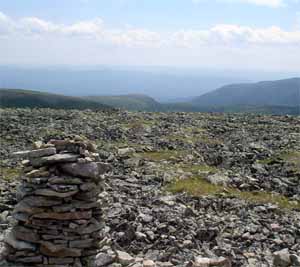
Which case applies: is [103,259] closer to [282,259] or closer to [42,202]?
[42,202]

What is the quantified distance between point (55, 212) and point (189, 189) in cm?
1172

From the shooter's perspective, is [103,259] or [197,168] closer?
[103,259]

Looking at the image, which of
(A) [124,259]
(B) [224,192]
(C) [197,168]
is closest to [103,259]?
(A) [124,259]

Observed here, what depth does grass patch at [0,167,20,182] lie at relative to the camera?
29.2 m

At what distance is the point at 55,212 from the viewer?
15.4 metres

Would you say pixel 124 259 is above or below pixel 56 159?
below

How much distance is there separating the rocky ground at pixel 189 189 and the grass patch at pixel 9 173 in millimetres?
64

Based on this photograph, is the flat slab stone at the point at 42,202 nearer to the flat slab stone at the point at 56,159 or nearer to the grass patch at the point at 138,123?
the flat slab stone at the point at 56,159

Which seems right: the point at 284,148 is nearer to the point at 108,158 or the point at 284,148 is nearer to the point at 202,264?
the point at 108,158

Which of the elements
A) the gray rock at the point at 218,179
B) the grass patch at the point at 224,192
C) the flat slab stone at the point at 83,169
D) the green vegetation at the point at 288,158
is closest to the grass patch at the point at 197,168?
the gray rock at the point at 218,179

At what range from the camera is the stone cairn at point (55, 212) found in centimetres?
1543

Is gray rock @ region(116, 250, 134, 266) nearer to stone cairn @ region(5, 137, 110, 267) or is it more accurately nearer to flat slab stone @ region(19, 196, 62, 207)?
stone cairn @ region(5, 137, 110, 267)

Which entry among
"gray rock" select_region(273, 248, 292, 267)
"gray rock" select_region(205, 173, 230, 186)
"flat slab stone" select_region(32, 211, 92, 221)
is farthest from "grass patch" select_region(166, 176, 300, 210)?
"flat slab stone" select_region(32, 211, 92, 221)

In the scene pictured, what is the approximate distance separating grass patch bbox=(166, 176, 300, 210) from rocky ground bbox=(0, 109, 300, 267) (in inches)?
2.2
